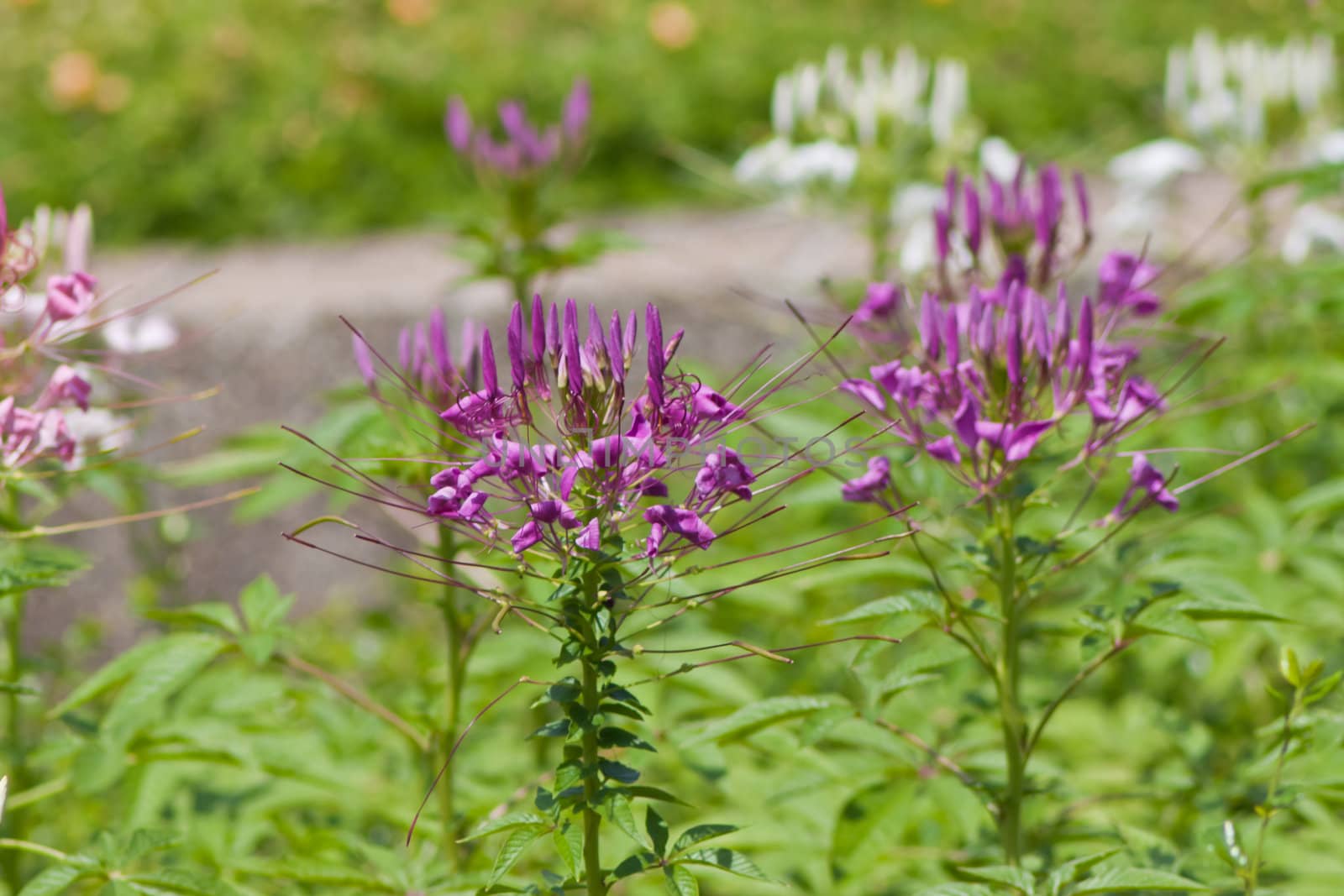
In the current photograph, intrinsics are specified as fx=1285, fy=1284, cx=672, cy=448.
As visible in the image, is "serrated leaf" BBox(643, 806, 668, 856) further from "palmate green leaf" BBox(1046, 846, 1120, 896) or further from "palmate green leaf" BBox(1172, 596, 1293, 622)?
"palmate green leaf" BBox(1172, 596, 1293, 622)

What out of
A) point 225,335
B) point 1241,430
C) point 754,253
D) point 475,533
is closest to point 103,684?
point 475,533

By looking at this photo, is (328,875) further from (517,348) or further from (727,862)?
(517,348)

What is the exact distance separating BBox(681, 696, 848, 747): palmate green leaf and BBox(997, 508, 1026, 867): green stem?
0.70 ft

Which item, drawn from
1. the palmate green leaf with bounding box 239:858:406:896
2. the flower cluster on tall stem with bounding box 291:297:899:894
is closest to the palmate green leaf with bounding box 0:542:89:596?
the palmate green leaf with bounding box 239:858:406:896

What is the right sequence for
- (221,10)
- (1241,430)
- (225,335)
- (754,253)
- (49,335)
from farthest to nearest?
1. (221,10)
2. (754,253)
3. (225,335)
4. (1241,430)
5. (49,335)

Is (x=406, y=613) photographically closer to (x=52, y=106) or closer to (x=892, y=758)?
(x=892, y=758)

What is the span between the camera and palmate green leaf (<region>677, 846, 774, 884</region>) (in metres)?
1.34

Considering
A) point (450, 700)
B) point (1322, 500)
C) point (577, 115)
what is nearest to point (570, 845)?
point (450, 700)

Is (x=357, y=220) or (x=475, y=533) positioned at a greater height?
(x=357, y=220)

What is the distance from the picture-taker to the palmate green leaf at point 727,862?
1.34 metres

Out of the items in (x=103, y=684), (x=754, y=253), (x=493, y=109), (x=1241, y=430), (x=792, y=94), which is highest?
(x=493, y=109)

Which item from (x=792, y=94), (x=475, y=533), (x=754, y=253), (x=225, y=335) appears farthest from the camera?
(x=754, y=253)

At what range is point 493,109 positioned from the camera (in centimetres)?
641

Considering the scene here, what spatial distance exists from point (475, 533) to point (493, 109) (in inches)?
212
